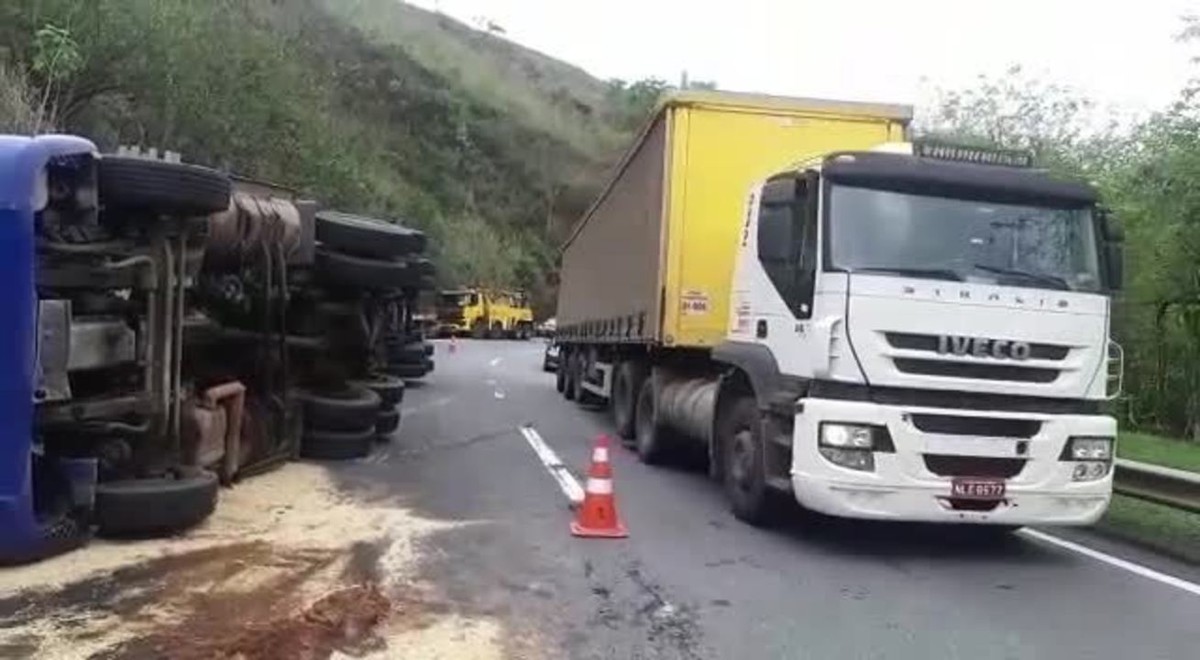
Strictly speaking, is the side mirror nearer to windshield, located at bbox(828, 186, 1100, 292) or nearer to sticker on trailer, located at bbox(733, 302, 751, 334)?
windshield, located at bbox(828, 186, 1100, 292)

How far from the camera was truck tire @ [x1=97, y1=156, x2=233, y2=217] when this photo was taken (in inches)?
301

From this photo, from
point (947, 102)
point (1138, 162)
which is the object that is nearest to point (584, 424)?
point (1138, 162)

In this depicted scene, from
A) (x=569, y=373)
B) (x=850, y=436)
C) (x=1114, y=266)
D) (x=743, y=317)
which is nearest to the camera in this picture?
(x=850, y=436)

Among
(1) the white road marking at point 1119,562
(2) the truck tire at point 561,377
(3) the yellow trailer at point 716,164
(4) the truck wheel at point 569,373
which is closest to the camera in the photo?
(1) the white road marking at point 1119,562

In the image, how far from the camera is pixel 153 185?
304 inches

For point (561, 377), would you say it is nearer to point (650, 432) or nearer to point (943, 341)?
point (650, 432)

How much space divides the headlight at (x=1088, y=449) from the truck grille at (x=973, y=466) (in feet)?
1.15

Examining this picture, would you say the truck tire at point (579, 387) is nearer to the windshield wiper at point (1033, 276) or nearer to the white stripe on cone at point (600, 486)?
the white stripe on cone at point (600, 486)

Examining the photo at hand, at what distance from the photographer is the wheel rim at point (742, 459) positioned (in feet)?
30.8

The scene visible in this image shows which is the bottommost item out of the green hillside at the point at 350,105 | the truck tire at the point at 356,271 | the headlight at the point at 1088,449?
the headlight at the point at 1088,449

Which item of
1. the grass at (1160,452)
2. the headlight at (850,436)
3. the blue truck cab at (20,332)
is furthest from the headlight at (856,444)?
the grass at (1160,452)

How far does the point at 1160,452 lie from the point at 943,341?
27.6ft

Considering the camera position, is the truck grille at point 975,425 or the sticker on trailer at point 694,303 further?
the sticker on trailer at point 694,303

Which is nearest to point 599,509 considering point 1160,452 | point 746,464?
point 746,464
